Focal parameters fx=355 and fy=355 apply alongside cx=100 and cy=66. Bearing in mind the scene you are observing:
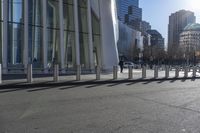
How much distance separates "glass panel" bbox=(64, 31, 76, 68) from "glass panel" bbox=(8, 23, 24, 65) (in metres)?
4.72

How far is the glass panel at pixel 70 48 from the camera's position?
32.5 m

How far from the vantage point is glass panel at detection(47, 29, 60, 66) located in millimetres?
31328

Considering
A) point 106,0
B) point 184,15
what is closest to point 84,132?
point 106,0

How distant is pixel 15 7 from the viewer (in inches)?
1200

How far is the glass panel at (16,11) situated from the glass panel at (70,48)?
4.72 metres

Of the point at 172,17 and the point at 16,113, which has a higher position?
the point at 172,17

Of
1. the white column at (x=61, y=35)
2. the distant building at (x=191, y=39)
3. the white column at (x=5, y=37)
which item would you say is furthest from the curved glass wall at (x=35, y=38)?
the distant building at (x=191, y=39)

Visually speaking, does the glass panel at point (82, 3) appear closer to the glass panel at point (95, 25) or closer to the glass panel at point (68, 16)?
the glass panel at point (68, 16)

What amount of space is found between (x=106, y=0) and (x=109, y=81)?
15453mm

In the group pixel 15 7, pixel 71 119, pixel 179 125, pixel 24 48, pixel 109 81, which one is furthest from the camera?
pixel 15 7

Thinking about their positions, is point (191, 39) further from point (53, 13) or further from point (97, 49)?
point (53, 13)

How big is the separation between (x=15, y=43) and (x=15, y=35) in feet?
2.21

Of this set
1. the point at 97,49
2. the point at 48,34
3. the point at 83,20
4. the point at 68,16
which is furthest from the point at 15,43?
the point at 97,49

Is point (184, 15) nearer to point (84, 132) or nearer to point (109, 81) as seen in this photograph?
point (109, 81)
